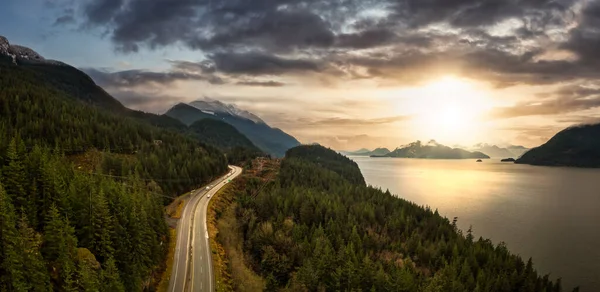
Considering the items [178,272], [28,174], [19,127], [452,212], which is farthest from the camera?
[452,212]

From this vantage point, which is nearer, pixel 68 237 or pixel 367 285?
pixel 68 237

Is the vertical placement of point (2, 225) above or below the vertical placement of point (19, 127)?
below

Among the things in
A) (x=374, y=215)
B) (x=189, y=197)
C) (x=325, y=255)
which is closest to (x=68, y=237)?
(x=325, y=255)

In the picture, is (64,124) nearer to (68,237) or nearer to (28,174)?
(28,174)

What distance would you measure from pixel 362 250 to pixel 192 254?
168 feet

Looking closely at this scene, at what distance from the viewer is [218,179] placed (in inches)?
6038

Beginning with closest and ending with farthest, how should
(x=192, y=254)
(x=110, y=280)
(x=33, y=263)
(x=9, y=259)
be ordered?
(x=9, y=259) → (x=33, y=263) → (x=110, y=280) → (x=192, y=254)

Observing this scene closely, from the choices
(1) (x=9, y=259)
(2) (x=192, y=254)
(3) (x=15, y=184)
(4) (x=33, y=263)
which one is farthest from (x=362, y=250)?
(1) (x=9, y=259)

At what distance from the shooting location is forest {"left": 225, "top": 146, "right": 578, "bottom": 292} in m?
82.8

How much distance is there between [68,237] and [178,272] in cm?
2327

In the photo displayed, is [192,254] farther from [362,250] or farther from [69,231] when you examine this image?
[362,250]

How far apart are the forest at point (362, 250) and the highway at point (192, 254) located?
15.3 meters

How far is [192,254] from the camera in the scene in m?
73.0

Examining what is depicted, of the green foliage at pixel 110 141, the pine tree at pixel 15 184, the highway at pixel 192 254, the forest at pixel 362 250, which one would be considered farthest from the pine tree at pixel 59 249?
the green foliage at pixel 110 141
